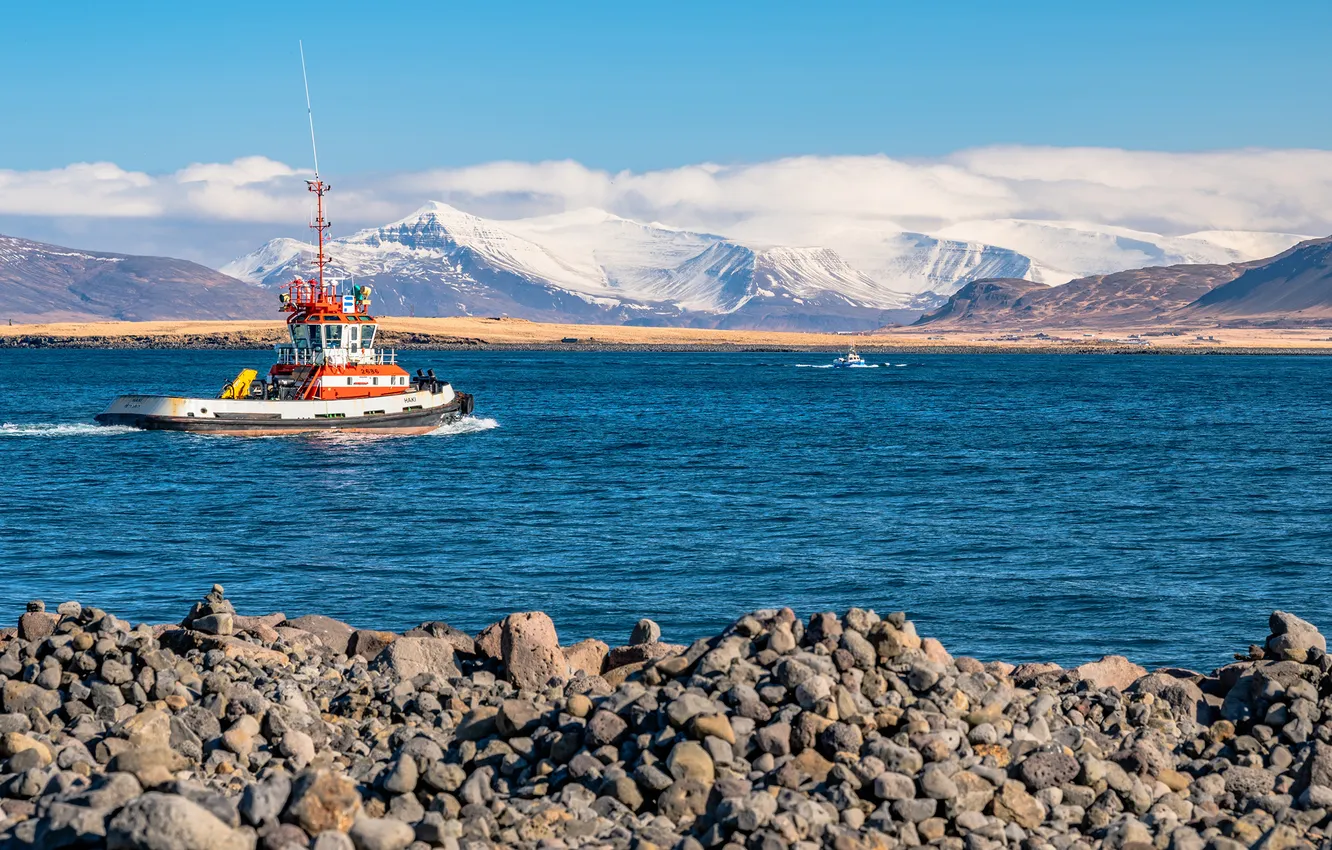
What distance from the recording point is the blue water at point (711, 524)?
24188 millimetres

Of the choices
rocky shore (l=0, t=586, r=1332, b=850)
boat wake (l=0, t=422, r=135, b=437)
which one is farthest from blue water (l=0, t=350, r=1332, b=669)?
rocky shore (l=0, t=586, r=1332, b=850)

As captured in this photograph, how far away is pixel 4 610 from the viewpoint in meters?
23.1

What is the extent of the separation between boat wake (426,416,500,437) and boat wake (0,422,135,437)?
12551mm

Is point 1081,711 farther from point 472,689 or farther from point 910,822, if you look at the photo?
point 472,689

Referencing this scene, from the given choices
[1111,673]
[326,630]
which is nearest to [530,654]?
[326,630]

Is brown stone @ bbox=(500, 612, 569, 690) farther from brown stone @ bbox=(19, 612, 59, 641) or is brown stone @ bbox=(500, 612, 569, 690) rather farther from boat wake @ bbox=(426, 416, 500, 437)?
boat wake @ bbox=(426, 416, 500, 437)

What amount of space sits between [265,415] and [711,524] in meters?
30.0

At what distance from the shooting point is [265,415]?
58750 mm

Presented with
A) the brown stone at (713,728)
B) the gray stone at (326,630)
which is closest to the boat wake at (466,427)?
the gray stone at (326,630)

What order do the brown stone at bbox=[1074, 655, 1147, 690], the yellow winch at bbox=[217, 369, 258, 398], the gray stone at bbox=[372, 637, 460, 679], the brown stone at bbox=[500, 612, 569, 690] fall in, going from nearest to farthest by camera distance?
the brown stone at bbox=[500, 612, 569, 690] → the gray stone at bbox=[372, 637, 460, 679] → the brown stone at bbox=[1074, 655, 1147, 690] → the yellow winch at bbox=[217, 369, 258, 398]

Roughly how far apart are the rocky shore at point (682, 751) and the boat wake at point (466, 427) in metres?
49.0

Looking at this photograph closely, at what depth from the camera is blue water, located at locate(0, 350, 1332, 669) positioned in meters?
24.2

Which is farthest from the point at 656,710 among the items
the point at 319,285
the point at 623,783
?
the point at 319,285

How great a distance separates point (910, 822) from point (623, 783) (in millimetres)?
2019
